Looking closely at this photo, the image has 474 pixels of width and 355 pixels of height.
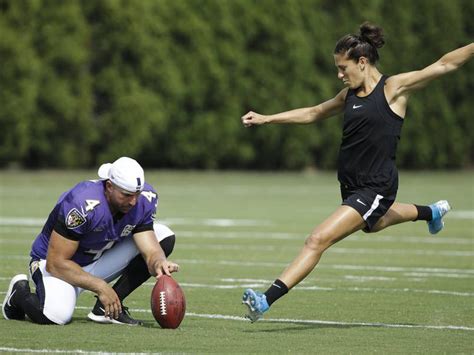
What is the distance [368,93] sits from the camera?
24.6ft

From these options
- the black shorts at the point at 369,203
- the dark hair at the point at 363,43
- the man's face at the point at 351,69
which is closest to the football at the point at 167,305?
the black shorts at the point at 369,203

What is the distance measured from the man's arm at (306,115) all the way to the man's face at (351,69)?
0.27 metres

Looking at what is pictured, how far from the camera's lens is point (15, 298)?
24.5ft

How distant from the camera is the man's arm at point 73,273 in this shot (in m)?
7.21

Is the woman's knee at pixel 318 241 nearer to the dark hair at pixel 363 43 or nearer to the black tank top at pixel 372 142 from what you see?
the black tank top at pixel 372 142

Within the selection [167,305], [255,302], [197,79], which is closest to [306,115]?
[255,302]

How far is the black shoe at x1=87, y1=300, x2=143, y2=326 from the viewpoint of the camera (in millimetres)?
7402

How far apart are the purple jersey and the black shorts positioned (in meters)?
1.34

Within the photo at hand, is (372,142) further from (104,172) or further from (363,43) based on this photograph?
(104,172)

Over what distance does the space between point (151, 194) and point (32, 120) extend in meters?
20.2

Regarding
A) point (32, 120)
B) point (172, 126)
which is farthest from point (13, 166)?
point (172, 126)

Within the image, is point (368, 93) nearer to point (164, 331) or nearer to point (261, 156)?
point (164, 331)

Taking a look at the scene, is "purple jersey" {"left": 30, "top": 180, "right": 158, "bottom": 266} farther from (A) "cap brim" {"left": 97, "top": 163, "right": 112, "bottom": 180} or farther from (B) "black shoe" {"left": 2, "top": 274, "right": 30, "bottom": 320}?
(B) "black shoe" {"left": 2, "top": 274, "right": 30, "bottom": 320}

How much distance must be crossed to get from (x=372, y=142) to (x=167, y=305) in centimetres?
172
